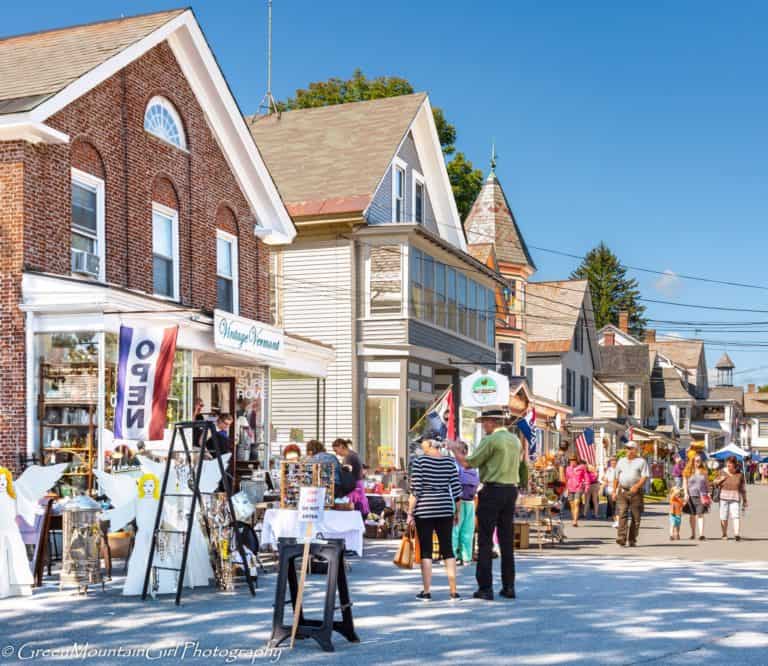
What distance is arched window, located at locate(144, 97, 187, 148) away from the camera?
2072cm

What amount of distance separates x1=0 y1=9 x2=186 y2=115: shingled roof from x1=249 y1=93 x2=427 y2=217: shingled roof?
910 centimetres

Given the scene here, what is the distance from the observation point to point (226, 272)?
2366cm

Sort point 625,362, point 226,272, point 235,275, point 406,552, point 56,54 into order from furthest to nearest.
A: point 625,362, point 235,275, point 226,272, point 56,54, point 406,552

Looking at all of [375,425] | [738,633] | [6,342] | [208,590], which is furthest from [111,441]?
[375,425]

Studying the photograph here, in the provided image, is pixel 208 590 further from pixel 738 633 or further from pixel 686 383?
pixel 686 383

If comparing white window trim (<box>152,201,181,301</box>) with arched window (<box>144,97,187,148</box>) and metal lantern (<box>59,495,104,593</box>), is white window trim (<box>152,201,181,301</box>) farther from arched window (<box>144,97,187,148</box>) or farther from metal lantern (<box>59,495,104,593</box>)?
metal lantern (<box>59,495,104,593</box>)

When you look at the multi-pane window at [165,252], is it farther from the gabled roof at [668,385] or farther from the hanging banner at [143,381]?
the gabled roof at [668,385]

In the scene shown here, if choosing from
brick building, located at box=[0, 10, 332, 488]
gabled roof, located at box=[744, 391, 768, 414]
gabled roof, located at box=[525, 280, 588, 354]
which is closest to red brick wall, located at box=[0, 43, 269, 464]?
brick building, located at box=[0, 10, 332, 488]

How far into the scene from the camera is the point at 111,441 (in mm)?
16797

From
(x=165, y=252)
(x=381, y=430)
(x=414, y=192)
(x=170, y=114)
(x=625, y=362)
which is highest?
(x=414, y=192)

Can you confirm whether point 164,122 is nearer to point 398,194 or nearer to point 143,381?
point 143,381

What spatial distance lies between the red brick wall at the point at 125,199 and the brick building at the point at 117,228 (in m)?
0.03

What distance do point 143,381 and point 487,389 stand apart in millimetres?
11417

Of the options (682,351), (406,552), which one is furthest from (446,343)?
(682,351)
